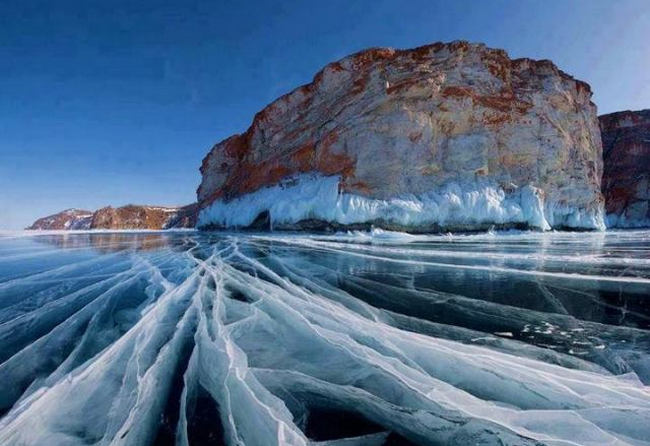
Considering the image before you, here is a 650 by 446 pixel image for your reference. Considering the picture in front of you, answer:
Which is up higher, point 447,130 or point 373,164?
point 447,130

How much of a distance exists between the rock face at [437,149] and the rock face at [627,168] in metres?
23.4

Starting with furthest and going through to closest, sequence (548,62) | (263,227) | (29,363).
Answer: (263,227) < (548,62) < (29,363)

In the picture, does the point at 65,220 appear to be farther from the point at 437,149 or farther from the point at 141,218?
the point at 437,149

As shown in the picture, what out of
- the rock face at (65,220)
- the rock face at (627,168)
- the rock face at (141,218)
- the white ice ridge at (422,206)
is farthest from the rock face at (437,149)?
the rock face at (65,220)

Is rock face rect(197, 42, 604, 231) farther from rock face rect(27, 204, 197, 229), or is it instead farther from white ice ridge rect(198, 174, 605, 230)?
rock face rect(27, 204, 197, 229)

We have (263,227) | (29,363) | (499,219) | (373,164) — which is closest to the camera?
(29,363)

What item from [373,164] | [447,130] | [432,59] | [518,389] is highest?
[432,59]

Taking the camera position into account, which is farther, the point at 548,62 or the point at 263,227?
the point at 263,227

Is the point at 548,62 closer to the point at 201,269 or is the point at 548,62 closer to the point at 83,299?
the point at 201,269

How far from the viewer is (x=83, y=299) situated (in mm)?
3857

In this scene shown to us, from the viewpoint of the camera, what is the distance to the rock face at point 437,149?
19.2m

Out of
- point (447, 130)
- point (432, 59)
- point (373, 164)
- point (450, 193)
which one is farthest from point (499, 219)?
point (432, 59)

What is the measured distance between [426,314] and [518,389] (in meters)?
1.42

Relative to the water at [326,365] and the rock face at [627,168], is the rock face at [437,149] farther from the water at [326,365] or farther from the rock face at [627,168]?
the rock face at [627,168]
